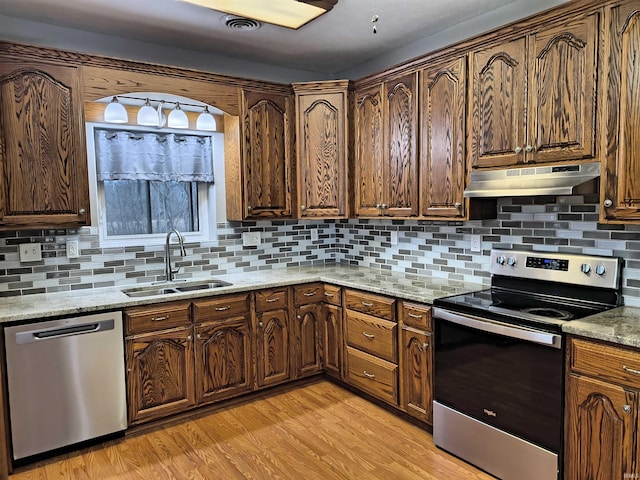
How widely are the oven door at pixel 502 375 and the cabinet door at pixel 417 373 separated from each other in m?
0.08

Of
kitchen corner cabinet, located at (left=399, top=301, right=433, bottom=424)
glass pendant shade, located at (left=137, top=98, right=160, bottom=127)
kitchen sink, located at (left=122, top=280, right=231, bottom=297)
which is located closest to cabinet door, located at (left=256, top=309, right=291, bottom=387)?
kitchen sink, located at (left=122, top=280, right=231, bottom=297)

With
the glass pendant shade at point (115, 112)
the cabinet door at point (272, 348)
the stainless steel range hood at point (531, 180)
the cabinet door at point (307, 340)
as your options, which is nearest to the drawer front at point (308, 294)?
the cabinet door at point (307, 340)

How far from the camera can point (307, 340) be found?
3.53m

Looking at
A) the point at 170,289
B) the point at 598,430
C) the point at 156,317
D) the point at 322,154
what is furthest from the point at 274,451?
the point at 322,154

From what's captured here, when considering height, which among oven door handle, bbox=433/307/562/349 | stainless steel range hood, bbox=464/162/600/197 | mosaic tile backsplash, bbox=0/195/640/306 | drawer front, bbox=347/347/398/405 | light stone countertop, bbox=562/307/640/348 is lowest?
drawer front, bbox=347/347/398/405

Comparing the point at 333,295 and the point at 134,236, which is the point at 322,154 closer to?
the point at 333,295

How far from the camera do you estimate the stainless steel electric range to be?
2.12 metres

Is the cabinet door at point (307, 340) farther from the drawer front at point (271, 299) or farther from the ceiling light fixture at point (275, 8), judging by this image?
the ceiling light fixture at point (275, 8)

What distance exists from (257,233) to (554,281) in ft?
7.50

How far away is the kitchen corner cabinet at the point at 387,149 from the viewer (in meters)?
3.14

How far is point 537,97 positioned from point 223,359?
8.20 ft

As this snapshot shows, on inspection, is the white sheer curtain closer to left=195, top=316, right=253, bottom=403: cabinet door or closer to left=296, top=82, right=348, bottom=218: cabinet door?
left=296, top=82, right=348, bottom=218: cabinet door

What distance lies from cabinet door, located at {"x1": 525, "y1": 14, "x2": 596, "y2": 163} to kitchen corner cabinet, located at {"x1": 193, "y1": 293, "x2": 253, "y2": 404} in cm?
208

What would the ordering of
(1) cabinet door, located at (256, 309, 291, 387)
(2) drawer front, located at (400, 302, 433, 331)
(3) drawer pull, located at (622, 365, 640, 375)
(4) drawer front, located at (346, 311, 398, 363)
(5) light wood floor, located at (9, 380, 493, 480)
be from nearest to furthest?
(3) drawer pull, located at (622, 365, 640, 375) < (5) light wood floor, located at (9, 380, 493, 480) < (2) drawer front, located at (400, 302, 433, 331) < (4) drawer front, located at (346, 311, 398, 363) < (1) cabinet door, located at (256, 309, 291, 387)
